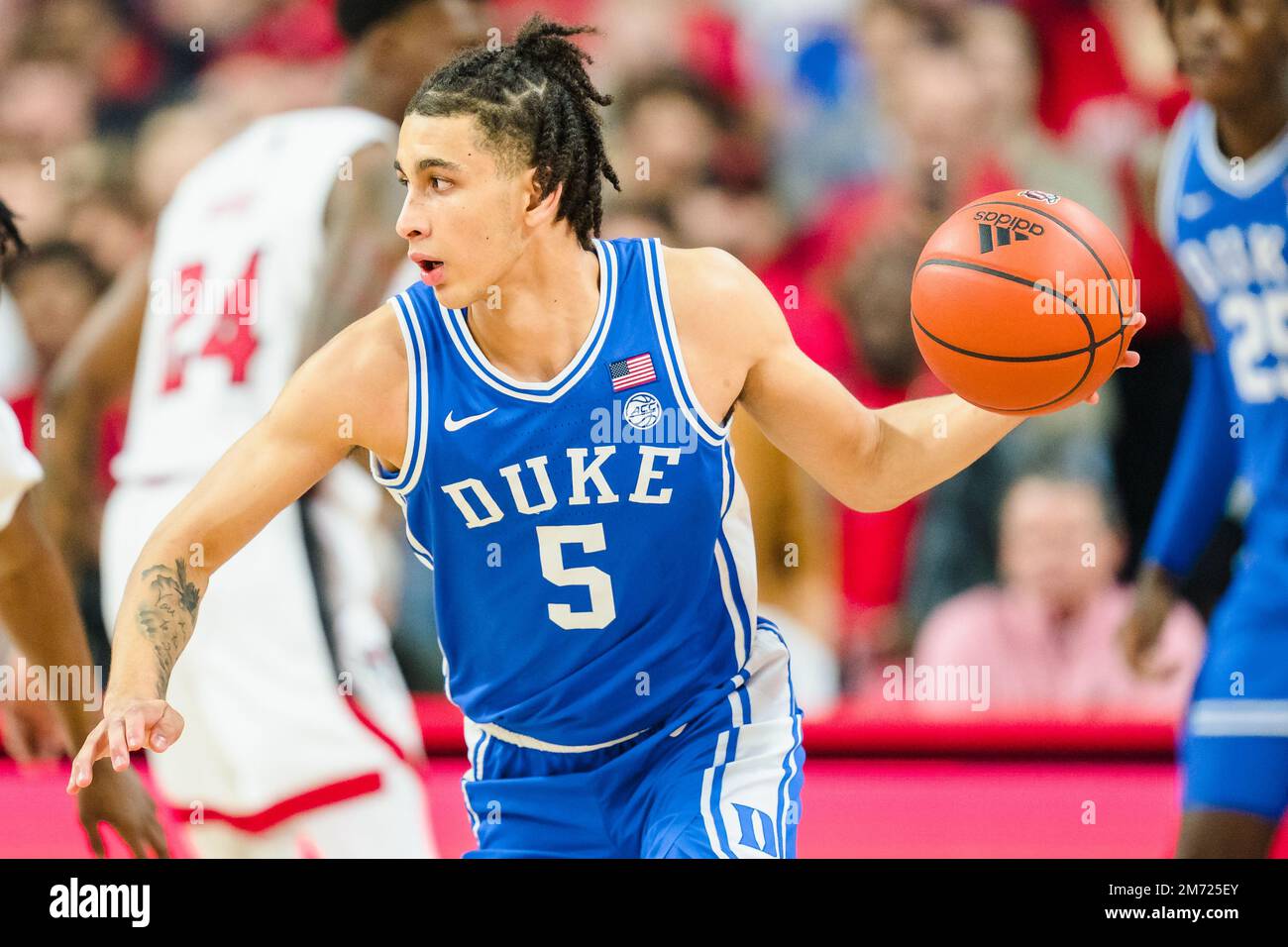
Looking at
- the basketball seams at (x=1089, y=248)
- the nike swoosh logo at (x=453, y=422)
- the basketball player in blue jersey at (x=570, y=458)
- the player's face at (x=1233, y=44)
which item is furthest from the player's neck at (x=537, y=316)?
the player's face at (x=1233, y=44)

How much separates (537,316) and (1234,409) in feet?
7.95

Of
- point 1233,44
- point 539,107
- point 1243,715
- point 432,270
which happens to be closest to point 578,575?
point 432,270

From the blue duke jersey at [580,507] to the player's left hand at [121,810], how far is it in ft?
4.68

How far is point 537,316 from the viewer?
284 centimetres

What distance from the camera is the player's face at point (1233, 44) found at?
15.3ft

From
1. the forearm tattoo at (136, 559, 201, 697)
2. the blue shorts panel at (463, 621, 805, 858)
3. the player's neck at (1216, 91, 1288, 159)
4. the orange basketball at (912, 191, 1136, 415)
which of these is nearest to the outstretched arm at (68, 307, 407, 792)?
the forearm tattoo at (136, 559, 201, 697)

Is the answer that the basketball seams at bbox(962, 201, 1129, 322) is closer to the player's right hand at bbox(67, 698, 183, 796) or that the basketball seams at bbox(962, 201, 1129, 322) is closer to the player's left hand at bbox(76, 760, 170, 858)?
the player's right hand at bbox(67, 698, 183, 796)

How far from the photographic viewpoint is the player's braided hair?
2.77 m

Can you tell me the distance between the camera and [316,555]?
4324mm

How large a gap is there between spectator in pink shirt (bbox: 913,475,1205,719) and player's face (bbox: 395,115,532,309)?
2.69 m

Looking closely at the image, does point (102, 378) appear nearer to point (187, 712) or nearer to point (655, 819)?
point (187, 712)

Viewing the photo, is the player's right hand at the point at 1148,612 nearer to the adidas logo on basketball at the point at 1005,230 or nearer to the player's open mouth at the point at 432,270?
the adidas logo on basketball at the point at 1005,230

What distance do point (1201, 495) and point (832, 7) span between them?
1.96m

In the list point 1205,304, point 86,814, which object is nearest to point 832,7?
point 1205,304
